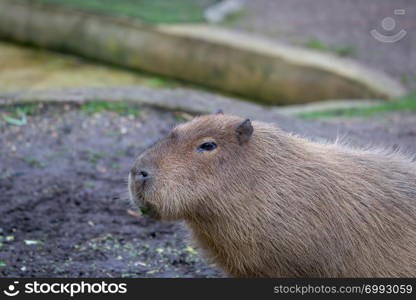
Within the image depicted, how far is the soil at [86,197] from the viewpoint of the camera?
4574 mm

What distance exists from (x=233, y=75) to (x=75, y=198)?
5.33 meters

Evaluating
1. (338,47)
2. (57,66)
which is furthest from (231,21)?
(57,66)

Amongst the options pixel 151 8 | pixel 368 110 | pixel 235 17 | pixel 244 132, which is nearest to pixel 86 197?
pixel 244 132

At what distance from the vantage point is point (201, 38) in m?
10.6

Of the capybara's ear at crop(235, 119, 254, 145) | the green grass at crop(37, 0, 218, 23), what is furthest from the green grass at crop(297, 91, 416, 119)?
the capybara's ear at crop(235, 119, 254, 145)

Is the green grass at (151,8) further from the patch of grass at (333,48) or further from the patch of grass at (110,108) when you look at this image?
the patch of grass at (110,108)

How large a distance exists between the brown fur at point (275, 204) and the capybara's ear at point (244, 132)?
0.02m


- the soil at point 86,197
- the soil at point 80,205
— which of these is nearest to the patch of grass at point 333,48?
the soil at point 86,197

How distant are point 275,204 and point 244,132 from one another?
1.23 ft

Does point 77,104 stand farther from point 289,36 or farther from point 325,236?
point 289,36

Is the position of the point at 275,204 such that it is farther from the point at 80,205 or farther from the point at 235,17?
the point at 235,17

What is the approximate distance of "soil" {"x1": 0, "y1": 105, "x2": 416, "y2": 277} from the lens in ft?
15.0

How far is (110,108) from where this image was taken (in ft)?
22.2

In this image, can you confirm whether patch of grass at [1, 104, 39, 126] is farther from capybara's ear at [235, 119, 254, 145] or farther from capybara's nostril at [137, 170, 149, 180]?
capybara's ear at [235, 119, 254, 145]
